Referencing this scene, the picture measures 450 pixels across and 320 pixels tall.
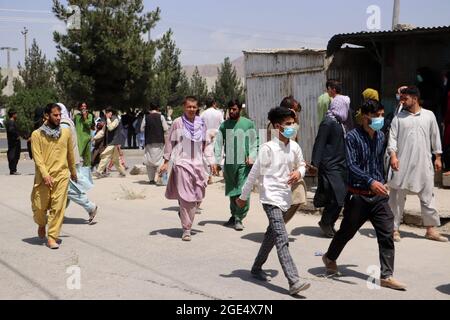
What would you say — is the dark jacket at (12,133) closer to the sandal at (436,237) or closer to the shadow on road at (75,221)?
the shadow on road at (75,221)

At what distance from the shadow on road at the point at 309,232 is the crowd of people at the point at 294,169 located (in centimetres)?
20

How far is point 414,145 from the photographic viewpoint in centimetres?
739

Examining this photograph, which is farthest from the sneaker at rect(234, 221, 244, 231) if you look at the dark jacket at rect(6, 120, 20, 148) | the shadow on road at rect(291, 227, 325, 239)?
the dark jacket at rect(6, 120, 20, 148)

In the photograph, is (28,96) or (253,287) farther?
(28,96)

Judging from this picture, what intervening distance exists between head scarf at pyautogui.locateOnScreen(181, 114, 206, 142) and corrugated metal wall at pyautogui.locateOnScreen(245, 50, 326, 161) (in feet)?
15.2

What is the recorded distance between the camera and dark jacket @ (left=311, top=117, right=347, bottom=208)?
7396 millimetres

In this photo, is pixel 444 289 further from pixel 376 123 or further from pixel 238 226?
pixel 238 226

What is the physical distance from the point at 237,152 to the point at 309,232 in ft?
4.53

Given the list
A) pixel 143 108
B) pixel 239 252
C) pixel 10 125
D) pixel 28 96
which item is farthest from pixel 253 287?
pixel 143 108

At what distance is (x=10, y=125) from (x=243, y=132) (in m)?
9.44

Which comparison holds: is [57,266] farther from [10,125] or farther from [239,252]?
[10,125]

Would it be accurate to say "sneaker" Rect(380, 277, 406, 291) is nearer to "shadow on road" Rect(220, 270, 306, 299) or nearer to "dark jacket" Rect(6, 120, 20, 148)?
"shadow on road" Rect(220, 270, 306, 299)

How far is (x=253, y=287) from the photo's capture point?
5.51m
